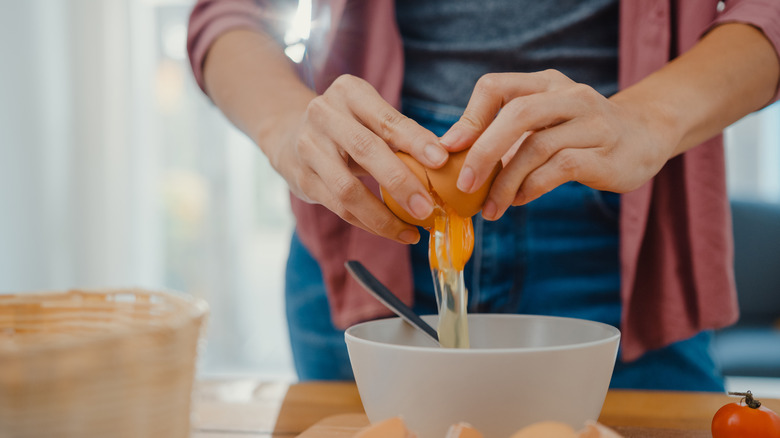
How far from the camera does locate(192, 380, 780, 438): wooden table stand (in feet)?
2.14

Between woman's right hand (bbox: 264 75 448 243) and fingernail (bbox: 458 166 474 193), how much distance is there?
0.02 meters

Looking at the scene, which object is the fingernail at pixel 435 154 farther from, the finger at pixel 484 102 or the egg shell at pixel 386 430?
the egg shell at pixel 386 430

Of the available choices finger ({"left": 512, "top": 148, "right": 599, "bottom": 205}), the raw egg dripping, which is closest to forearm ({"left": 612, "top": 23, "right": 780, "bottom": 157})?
finger ({"left": 512, "top": 148, "right": 599, "bottom": 205})

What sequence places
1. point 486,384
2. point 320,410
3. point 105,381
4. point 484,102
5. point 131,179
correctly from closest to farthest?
point 105,381 → point 486,384 → point 484,102 → point 320,410 → point 131,179

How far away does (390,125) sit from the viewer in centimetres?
61

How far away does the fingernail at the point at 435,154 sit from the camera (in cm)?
58

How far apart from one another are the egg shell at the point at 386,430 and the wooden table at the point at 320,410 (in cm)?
25

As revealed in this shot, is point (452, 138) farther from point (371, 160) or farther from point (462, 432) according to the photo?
point (462, 432)

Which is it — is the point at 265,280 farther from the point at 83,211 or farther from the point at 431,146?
the point at 431,146

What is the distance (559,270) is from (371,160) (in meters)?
0.40

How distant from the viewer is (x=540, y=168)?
2.00ft

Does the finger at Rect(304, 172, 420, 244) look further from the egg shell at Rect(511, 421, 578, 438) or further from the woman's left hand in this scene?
the egg shell at Rect(511, 421, 578, 438)

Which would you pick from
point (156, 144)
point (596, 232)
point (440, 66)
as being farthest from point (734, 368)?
point (156, 144)

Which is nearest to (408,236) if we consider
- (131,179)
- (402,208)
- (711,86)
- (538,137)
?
(402,208)
